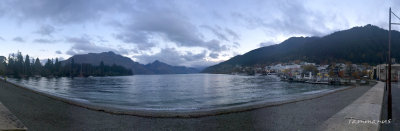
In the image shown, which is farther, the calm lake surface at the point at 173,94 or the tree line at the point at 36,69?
the tree line at the point at 36,69

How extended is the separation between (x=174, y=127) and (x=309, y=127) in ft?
19.9

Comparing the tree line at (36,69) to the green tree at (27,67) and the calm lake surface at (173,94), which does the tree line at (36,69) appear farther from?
the calm lake surface at (173,94)

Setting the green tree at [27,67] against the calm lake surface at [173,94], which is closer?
the calm lake surface at [173,94]

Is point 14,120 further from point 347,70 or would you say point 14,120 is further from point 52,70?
point 52,70

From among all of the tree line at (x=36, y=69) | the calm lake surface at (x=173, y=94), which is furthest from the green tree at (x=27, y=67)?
the calm lake surface at (x=173, y=94)

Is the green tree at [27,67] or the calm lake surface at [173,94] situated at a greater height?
the green tree at [27,67]

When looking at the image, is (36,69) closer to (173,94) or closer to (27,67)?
(27,67)

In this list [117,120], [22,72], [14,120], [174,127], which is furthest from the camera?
[22,72]

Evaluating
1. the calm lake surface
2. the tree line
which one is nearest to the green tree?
the tree line

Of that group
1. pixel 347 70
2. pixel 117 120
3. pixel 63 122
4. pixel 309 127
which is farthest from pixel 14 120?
pixel 347 70

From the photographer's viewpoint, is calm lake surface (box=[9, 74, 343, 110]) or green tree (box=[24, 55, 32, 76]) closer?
calm lake surface (box=[9, 74, 343, 110])

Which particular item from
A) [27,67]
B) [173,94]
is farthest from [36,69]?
[173,94]

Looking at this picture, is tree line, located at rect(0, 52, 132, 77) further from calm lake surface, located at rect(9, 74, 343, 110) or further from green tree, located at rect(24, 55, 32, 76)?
calm lake surface, located at rect(9, 74, 343, 110)

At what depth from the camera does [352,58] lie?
521 ft
